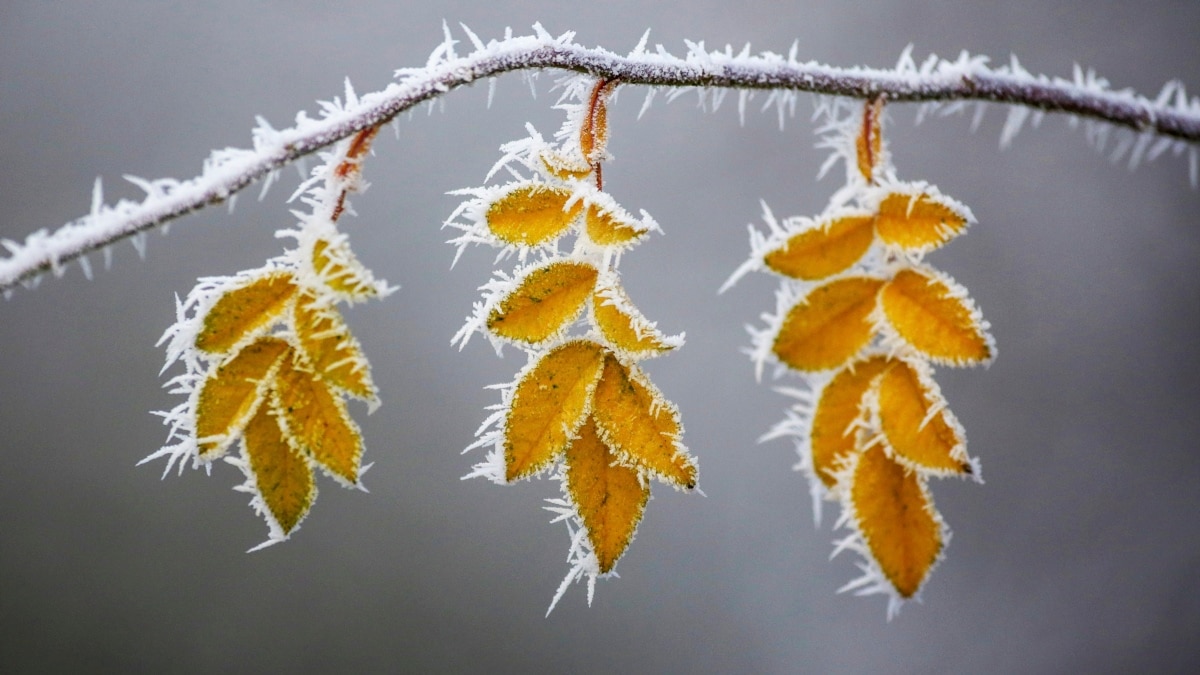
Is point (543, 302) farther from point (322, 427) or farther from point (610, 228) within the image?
point (322, 427)

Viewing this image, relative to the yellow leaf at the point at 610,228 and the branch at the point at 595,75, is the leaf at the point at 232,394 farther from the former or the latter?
the yellow leaf at the point at 610,228

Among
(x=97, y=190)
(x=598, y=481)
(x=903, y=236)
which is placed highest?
(x=97, y=190)

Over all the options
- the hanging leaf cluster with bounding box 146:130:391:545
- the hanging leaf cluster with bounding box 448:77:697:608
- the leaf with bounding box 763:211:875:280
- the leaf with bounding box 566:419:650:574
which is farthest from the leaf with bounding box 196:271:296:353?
the leaf with bounding box 763:211:875:280

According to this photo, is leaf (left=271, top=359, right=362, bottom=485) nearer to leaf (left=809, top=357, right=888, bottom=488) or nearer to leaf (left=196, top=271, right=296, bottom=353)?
leaf (left=196, top=271, right=296, bottom=353)

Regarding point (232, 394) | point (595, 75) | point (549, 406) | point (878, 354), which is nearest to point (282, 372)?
point (232, 394)

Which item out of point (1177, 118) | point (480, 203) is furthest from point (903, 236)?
point (480, 203)

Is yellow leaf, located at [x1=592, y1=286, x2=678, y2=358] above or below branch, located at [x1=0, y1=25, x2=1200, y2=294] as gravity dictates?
below

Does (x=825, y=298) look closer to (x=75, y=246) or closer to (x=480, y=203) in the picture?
(x=480, y=203)
